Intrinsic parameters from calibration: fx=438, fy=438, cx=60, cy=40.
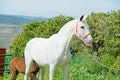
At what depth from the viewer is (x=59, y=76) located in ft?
37.5

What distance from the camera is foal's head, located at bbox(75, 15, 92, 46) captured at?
7.65 metres

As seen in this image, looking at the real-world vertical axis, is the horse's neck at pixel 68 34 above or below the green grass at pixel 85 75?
above

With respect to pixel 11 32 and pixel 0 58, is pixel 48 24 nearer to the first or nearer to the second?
pixel 0 58

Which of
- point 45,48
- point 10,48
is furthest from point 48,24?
point 45,48

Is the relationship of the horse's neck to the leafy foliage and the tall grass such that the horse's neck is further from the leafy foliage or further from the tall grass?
the leafy foliage

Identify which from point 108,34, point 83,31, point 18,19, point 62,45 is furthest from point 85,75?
point 18,19

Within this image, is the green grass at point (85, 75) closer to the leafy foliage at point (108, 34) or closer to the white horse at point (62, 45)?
the leafy foliage at point (108, 34)

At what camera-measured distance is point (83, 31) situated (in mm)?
7699

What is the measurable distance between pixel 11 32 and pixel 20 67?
1269cm

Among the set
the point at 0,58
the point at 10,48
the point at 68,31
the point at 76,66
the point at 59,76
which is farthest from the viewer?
the point at 10,48

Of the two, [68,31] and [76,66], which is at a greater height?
[68,31]

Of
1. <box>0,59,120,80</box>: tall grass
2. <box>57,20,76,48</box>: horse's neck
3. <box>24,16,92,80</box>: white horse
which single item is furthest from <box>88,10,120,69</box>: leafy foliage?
<box>57,20,76,48</box>: horse's neck

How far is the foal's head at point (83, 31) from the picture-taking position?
765 centimetres

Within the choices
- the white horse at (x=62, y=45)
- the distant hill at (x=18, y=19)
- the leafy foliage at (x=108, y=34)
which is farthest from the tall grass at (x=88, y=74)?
the distant hill at (x=18, y=19)
